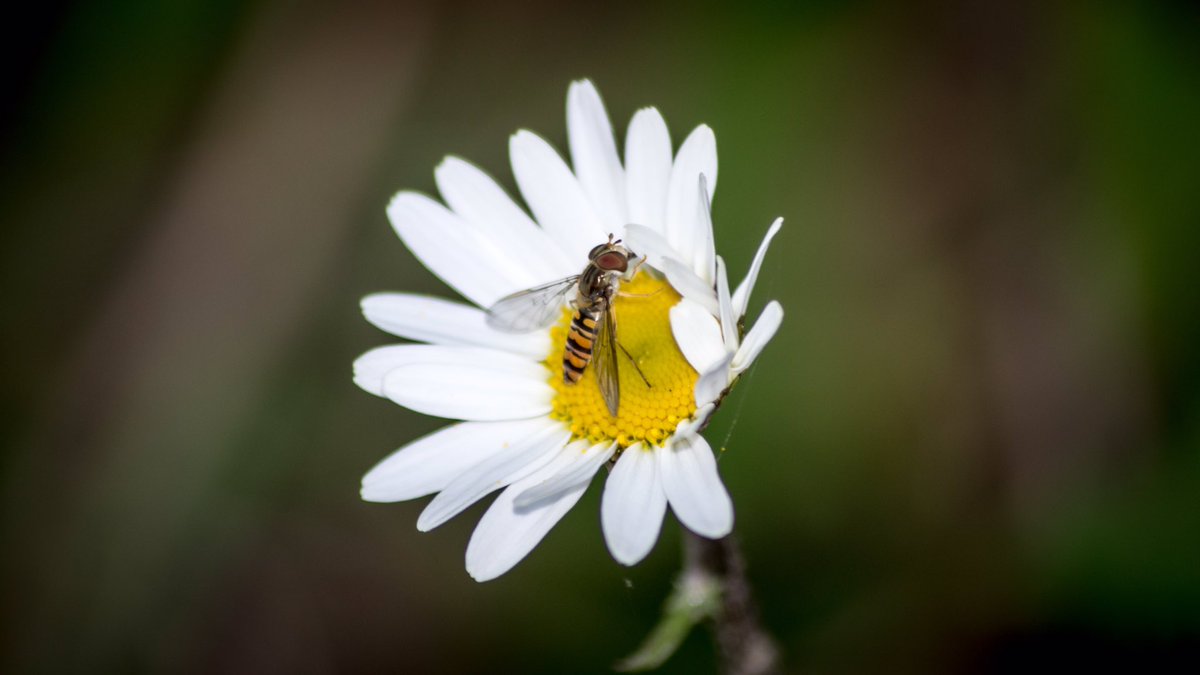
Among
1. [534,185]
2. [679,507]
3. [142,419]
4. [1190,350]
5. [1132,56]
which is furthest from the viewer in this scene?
[142,419]

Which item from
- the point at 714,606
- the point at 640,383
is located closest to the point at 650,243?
the point at 640,383

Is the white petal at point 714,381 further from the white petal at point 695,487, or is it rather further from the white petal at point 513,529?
the white petal at point 513,529

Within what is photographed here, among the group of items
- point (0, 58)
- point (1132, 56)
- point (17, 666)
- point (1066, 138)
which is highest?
point (0, 58)

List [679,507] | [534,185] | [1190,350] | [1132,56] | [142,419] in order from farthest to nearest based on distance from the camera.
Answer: [142,419] → [1132,56] → [1190,350] → [534,185] → [679,507]

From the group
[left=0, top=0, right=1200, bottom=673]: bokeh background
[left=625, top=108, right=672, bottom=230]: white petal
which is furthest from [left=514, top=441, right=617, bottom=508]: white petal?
[left=0, top=0, right=1200, bottom=673]: bokeh background

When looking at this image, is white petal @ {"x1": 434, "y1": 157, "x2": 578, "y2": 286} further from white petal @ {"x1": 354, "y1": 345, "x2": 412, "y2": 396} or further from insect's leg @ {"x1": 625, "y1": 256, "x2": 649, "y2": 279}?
white petal @ {"x1": 354, "y1": 345, "x2": 412, "y2": 396}

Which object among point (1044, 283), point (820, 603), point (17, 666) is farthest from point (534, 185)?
point (17, 666)

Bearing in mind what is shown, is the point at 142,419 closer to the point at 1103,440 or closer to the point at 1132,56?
the point at 1103,440
